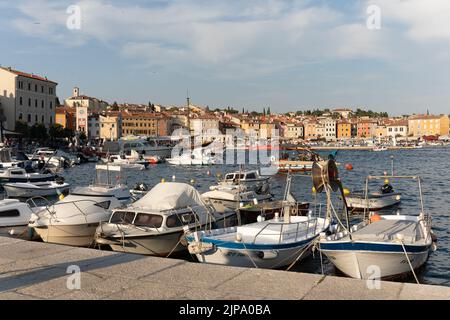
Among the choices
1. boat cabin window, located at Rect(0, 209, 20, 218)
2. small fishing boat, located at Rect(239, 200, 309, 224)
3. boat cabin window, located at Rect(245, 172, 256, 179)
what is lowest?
small fishing boat, located at Rect(239, 200, 309, 224)

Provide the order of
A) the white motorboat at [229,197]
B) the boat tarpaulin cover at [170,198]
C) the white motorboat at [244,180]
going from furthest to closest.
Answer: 1. the white motorboat at [244,180]
2. the white motorboat at [229,197]
3. the boat tarpaulin cover at [170,198]

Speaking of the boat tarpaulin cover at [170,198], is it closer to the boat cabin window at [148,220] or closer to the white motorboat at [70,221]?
the boat cabin window at [148,220]

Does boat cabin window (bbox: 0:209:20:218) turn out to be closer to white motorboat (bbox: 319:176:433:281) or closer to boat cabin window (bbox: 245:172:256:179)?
white motorboat (bbox: 319:176:433:281)

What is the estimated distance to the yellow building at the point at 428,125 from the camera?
7072 inches

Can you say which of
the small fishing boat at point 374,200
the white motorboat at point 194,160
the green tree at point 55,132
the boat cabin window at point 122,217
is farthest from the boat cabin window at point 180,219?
the green tree at point 55,132

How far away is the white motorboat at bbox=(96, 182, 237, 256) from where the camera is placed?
1355 cm

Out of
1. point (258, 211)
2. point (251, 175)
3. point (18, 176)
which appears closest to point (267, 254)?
point (258, 211)

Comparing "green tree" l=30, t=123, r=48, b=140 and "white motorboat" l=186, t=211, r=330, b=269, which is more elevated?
"green tree" l=30, t=123, r=48, b=140

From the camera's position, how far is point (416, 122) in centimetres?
18250

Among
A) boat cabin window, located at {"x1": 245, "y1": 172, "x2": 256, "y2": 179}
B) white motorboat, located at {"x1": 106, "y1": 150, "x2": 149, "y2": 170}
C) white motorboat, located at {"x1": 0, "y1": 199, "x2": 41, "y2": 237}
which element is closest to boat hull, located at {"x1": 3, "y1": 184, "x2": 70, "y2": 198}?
boat cabin window, located at {"x1": 245, "y1": 172, "x2": 256, "y2": 179}

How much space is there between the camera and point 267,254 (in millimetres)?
12266

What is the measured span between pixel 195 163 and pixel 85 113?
57.8 metres

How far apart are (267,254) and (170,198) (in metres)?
3.75
